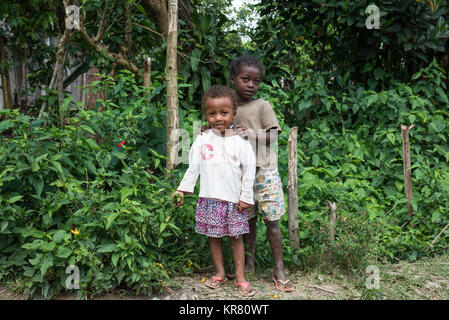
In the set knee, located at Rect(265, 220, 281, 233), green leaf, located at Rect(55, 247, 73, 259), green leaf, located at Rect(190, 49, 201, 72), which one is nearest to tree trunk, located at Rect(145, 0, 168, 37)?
green leaf, located at Rect(190, 49, 201, 72)

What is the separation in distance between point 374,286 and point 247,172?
4.03 ft

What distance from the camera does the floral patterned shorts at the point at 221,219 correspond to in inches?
115

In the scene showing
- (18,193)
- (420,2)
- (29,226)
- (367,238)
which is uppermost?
(420,2)

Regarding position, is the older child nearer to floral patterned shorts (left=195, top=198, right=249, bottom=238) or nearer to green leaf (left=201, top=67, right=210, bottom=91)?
floral patterned shorts (left=195, top=198, right=249, bottom=238)

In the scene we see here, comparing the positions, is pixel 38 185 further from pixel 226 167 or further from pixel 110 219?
pixel 226 167

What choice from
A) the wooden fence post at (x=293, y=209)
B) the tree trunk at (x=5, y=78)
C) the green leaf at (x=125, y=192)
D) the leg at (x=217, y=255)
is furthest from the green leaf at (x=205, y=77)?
the tree trunk at (x=5, y=78)

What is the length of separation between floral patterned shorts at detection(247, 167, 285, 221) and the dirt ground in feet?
1.77

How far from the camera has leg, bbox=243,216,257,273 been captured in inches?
128

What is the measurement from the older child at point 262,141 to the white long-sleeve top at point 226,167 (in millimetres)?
147

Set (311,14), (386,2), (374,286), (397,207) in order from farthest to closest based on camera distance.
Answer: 1. (311,14)
2. (386,2)
3. (397,207)
4. (374,286)

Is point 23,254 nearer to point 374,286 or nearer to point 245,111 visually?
point 245,111

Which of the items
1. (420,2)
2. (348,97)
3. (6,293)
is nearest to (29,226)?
(6,293)

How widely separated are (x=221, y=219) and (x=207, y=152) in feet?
1.56

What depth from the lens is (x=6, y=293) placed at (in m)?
2.78
